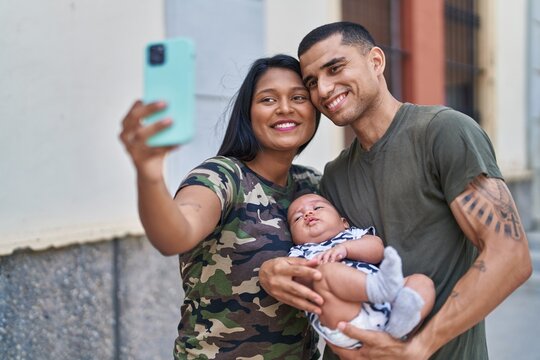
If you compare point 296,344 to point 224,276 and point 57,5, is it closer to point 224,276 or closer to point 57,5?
point 224,276

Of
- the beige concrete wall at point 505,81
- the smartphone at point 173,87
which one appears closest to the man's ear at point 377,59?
the smartphone at point 173,87

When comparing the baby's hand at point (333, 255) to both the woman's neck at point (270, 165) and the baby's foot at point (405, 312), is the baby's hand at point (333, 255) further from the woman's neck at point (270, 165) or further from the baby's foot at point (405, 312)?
the woman's neck at point (270, 165)

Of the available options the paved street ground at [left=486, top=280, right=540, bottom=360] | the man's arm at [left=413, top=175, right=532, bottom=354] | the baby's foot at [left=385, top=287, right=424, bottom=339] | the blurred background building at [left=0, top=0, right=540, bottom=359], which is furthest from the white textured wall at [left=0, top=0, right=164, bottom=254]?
the paved street ground at [left=486, top=280, right=540, bottom=360]

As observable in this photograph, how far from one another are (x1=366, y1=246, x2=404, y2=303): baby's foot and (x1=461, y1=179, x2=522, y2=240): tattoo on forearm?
0.30 metres

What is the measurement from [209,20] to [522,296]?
4.88 meters

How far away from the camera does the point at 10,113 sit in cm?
319

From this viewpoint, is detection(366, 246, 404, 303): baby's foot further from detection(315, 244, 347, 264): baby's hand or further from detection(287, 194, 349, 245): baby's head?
detection(287, 194, 349, 245): baby's head

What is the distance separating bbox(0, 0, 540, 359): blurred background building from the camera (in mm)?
3215

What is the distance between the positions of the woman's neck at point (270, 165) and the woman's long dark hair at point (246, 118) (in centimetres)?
3

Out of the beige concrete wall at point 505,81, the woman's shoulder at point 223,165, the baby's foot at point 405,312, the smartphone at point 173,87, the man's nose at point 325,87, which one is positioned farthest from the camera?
the beige concrete wall at point 505,81

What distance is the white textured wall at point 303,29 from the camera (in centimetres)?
489

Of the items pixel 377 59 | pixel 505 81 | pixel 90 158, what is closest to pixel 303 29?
pixel 90 158

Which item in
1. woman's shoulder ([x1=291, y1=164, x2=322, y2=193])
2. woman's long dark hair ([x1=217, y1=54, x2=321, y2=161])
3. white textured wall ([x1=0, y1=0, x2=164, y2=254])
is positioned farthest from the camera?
white textured wall ([x1=0, y1=0, x2=164, y2=254])

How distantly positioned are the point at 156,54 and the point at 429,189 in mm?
1014
